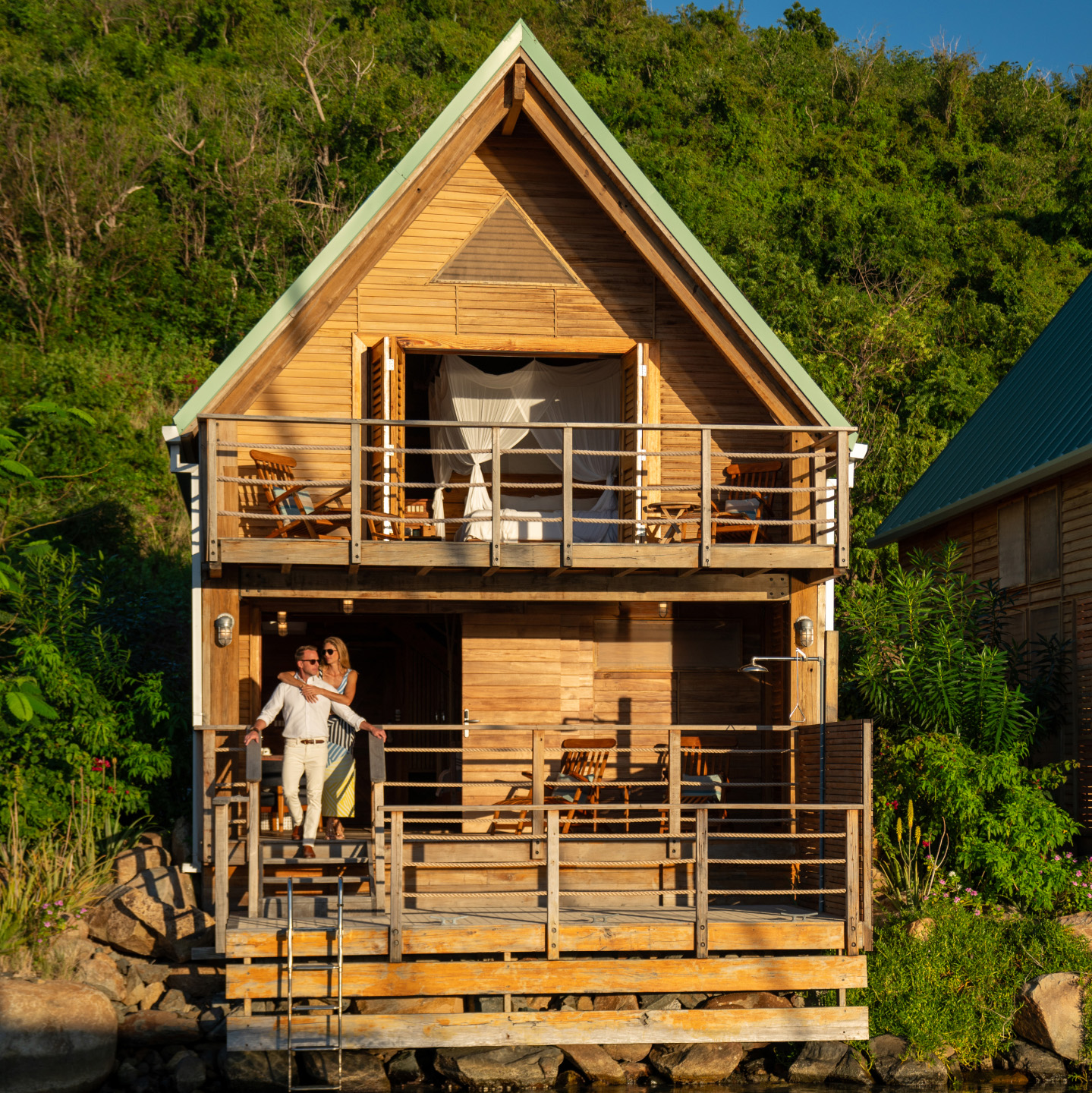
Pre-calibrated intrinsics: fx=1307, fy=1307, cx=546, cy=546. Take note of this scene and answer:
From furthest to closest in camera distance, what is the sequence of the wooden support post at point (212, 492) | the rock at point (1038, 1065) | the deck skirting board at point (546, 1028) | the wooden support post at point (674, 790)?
the wooden support post at point (212, 492) → the wooden support post at point (674, 790) → the rock at point (1038, 1065) → the deck skirting board at point (546, 1028)

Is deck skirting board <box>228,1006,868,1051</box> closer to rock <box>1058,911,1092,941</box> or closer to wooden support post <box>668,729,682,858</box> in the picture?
wooden support post <box>668,729,682,858</box>

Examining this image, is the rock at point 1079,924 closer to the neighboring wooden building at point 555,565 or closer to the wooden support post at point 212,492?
the neighboring wooden building at point 555,565

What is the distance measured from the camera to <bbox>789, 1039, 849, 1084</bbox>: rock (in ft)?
36.1

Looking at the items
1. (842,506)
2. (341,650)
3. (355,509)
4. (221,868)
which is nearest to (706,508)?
(842,506)

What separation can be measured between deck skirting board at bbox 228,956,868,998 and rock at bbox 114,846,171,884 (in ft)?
10.8

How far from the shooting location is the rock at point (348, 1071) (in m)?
10.3

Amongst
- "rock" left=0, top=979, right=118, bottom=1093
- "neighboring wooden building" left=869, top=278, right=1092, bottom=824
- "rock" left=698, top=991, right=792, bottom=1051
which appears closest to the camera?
"rock" left=0, top=979, right=118, bottom=1093

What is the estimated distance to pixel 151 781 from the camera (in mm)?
15469

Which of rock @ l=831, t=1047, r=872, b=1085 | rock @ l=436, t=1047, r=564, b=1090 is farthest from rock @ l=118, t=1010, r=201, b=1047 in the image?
rock @ l=831, t=1047, r=872, b=1085

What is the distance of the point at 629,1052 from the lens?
11219mm

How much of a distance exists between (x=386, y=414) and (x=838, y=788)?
19.6 ft

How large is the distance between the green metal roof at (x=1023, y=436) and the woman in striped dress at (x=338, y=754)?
8668 millimetres

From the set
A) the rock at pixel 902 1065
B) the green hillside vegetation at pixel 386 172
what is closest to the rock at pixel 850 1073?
the rock at pixel 902 1065

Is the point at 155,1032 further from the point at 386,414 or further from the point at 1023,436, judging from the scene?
the point at 1023,436
